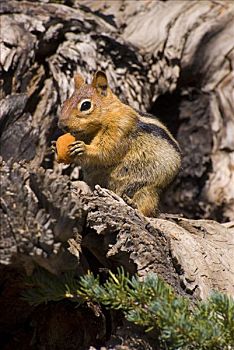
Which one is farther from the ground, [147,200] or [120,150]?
[120,150]

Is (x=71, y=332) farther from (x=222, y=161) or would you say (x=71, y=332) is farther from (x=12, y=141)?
(x=222, y=161)

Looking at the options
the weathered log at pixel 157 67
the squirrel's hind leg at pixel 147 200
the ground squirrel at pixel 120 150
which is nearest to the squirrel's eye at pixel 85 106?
the ground squirrel at pixel 120 150

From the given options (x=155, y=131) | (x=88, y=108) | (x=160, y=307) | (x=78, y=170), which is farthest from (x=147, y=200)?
(x=160, y=307)

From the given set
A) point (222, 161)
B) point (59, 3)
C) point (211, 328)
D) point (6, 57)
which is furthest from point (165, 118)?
point (211, 328)

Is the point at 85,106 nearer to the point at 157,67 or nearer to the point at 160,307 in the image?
the point at 160,307

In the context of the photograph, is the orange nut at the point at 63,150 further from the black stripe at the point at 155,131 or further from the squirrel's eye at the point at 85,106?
the black stripe at the point at 155,131
